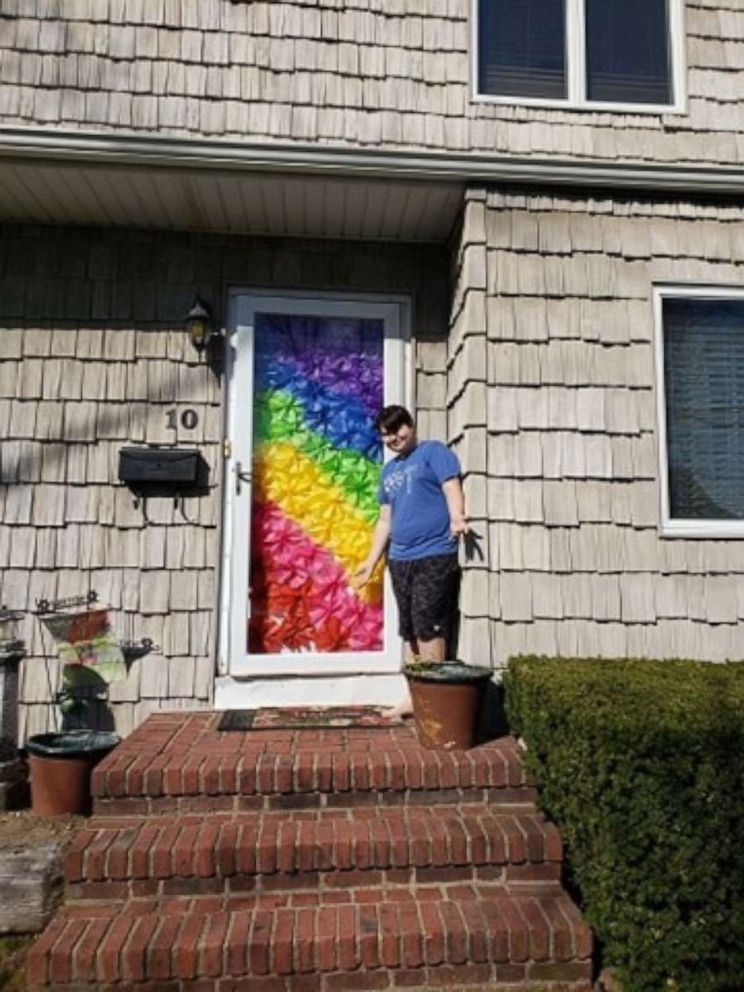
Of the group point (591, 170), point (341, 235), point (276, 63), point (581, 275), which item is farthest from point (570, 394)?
point (276, 63)

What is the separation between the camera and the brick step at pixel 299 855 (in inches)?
90.7

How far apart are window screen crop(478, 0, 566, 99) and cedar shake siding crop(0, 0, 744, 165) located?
117mm

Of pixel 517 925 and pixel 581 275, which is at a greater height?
pixel 581 275

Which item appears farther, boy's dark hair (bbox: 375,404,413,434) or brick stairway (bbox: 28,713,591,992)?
boy's dark hair (bbox: 375,404,413,434)

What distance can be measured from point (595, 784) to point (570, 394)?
6.03ft

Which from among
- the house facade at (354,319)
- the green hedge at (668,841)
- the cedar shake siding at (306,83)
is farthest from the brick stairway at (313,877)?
the cedar shake siding at (306,83)

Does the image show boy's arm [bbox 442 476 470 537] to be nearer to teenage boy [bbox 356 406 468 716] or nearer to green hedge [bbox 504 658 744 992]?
teenage boy [bbox 356 406 468 716]

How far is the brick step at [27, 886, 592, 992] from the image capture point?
205cm

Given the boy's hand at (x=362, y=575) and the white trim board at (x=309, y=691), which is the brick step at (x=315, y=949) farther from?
the boy's hand at (x=362, y=575)

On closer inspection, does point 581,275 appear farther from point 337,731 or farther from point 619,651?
point 337,731

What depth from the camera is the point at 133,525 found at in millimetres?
3656

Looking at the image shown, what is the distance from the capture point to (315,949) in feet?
6.89

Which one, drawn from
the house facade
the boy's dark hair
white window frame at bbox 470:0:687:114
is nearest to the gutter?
the house facade

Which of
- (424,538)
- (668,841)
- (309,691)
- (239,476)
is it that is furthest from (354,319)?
(668,841)
